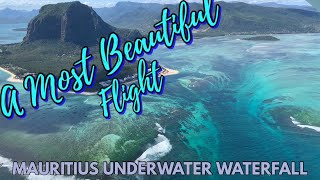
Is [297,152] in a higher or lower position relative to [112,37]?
lower

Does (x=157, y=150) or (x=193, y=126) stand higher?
(x=157, y=150)

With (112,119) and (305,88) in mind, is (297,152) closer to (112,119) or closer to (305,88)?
(112,119)

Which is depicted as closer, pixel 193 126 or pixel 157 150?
pixel 157 150

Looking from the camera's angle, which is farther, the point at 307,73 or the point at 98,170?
the point at 307,73

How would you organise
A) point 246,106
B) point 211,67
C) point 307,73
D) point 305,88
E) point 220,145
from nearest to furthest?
1. point 220,145
2. point 246,106
3. point 305,88
4. point 307,73
5. point 211,67

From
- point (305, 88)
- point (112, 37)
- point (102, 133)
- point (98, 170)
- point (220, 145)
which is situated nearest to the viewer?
point (112, 37)

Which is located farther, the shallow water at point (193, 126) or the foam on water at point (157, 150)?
the shallow water at point (193, 126)

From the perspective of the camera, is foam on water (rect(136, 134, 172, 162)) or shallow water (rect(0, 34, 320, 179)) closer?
foam on water (rect(136, 134, 172, 162))

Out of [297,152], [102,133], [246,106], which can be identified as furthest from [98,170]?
[246,106]
